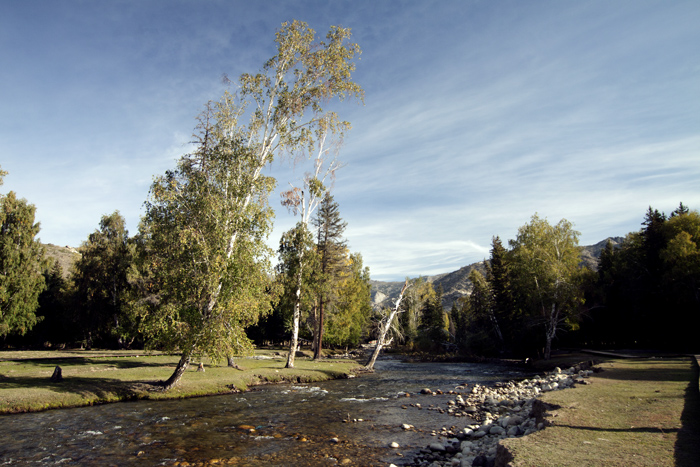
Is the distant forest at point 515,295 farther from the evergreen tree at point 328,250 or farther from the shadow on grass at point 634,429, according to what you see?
the shadow on grass at point 634,429

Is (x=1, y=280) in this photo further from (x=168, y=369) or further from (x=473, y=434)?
(x=473, y=434)

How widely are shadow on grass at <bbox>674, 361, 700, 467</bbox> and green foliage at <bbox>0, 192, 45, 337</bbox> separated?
5409cm

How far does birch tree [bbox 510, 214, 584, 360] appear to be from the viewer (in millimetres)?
41219

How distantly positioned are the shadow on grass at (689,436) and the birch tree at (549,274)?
105 feet

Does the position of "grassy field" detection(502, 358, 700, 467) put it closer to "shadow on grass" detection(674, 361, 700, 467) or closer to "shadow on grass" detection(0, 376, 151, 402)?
"shadow on grass" detection(674, 361, 700, 467)

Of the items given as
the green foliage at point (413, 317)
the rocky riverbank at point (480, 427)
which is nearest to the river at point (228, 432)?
the rocky riverbank at point (480, 427)

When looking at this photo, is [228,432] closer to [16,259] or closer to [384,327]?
[384,327]

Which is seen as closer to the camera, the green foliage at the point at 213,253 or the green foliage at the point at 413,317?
the green foliage at the point at 213,253

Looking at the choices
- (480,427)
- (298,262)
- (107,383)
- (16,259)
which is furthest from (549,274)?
(16,259)

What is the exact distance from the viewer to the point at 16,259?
4062 centimetres

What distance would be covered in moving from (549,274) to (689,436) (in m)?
37.7

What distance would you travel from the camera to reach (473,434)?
40.2 feet

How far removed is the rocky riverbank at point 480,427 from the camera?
9.53 metres

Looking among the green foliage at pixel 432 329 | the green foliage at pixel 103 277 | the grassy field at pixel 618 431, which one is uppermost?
the green foliage at pixel 103 277
